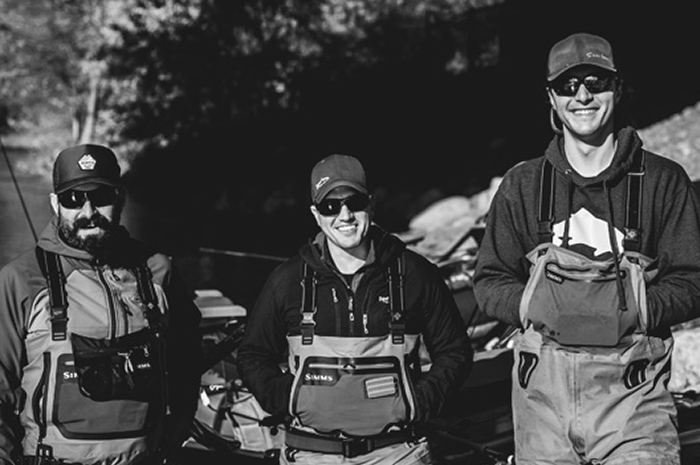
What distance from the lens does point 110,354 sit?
293cm

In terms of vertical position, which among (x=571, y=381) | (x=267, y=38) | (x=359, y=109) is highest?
(x=267, y=38)

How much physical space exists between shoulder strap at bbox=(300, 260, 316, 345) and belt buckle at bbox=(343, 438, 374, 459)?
1.11 ft

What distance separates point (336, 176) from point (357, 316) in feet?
1.55

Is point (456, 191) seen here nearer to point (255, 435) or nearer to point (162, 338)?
point (255, 435)

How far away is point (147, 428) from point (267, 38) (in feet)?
60.8

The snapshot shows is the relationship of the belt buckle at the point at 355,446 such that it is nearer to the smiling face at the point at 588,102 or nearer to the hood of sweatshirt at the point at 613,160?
the hood of sweatshirt at the point at 613,160

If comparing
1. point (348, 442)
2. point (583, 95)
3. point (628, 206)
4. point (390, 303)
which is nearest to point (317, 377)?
point (348, 442)

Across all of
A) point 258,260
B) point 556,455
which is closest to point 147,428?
point 556,455

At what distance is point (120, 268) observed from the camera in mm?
3088

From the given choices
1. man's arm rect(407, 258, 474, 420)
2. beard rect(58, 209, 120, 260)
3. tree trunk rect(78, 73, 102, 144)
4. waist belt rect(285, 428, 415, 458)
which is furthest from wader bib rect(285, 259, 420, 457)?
tree trunk rect(78, 73, 102, 144)

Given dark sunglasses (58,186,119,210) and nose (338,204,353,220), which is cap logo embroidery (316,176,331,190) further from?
dark sunglasses (58,186,119,210)

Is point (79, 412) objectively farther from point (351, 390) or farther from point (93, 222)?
point (351, 390)

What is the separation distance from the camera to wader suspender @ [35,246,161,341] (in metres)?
2.89

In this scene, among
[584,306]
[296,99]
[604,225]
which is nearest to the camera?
[584,306]
